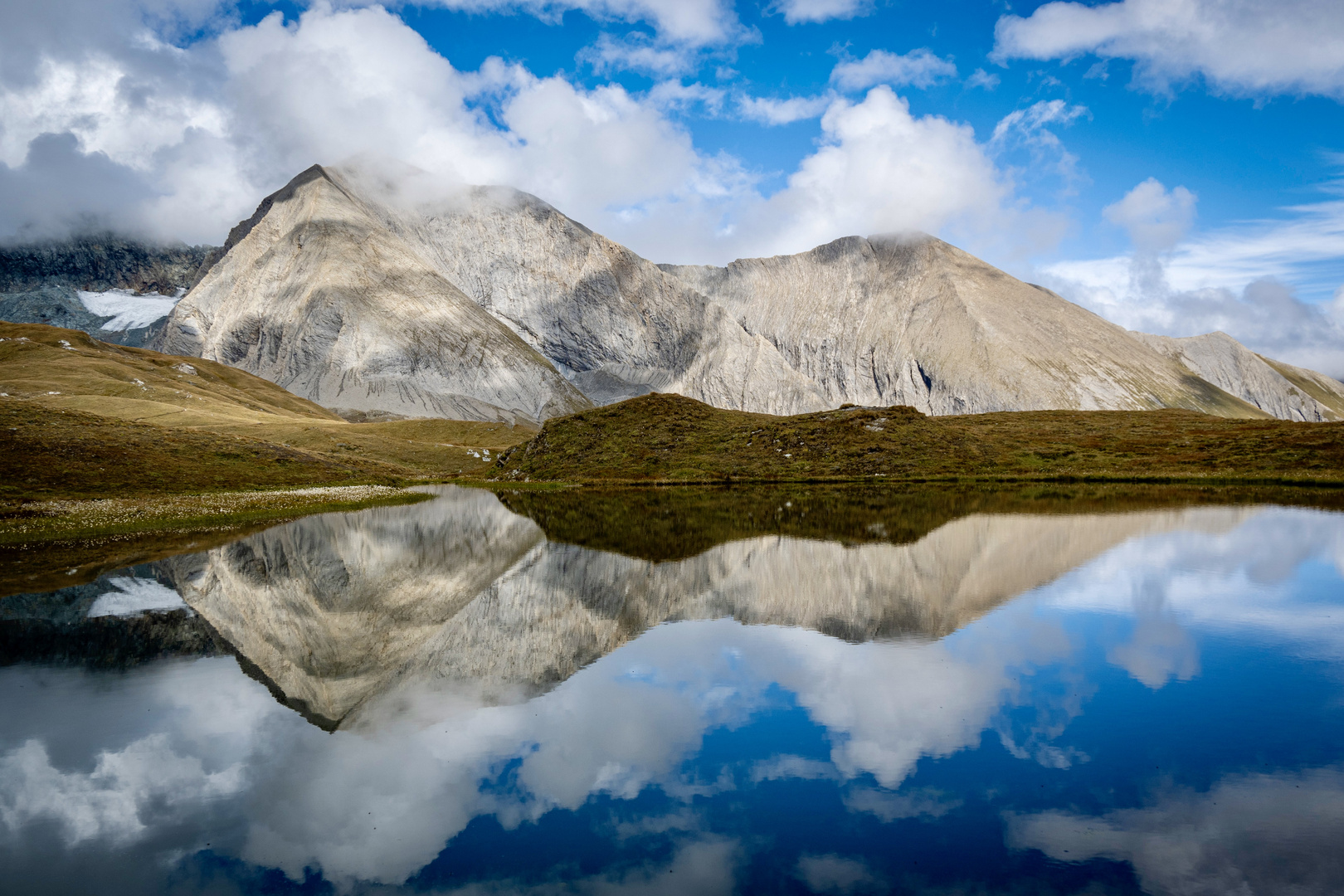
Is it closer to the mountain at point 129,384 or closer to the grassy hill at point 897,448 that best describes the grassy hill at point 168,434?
the mountain at point 129,384

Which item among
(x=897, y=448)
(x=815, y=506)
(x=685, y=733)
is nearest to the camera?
Answer: (x=685, y=733)

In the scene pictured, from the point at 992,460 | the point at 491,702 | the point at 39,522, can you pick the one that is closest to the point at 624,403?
the point at 992,460

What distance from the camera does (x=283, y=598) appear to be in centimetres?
2156

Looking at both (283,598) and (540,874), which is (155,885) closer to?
(540,874)

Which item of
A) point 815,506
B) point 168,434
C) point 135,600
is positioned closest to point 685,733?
point 135,600

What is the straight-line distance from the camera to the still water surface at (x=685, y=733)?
8297mm

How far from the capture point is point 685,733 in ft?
38.1

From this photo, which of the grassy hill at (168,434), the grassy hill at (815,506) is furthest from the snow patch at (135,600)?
the grassy hill at (168,434)

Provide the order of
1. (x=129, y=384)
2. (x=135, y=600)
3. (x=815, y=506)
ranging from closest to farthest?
(x=135, y=600), (x=815, y=506), (x=129, y=384)

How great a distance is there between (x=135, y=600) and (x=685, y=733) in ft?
62.5

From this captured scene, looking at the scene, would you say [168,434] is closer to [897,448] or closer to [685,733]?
[685,733]

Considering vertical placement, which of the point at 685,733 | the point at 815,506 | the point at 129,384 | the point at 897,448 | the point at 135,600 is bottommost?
the point at 685,733

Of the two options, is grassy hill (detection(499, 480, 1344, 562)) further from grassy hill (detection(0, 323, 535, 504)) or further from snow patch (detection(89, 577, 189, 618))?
grassy hill (detection(0, 323, 535, 504))

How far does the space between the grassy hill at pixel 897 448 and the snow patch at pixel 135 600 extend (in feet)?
187
